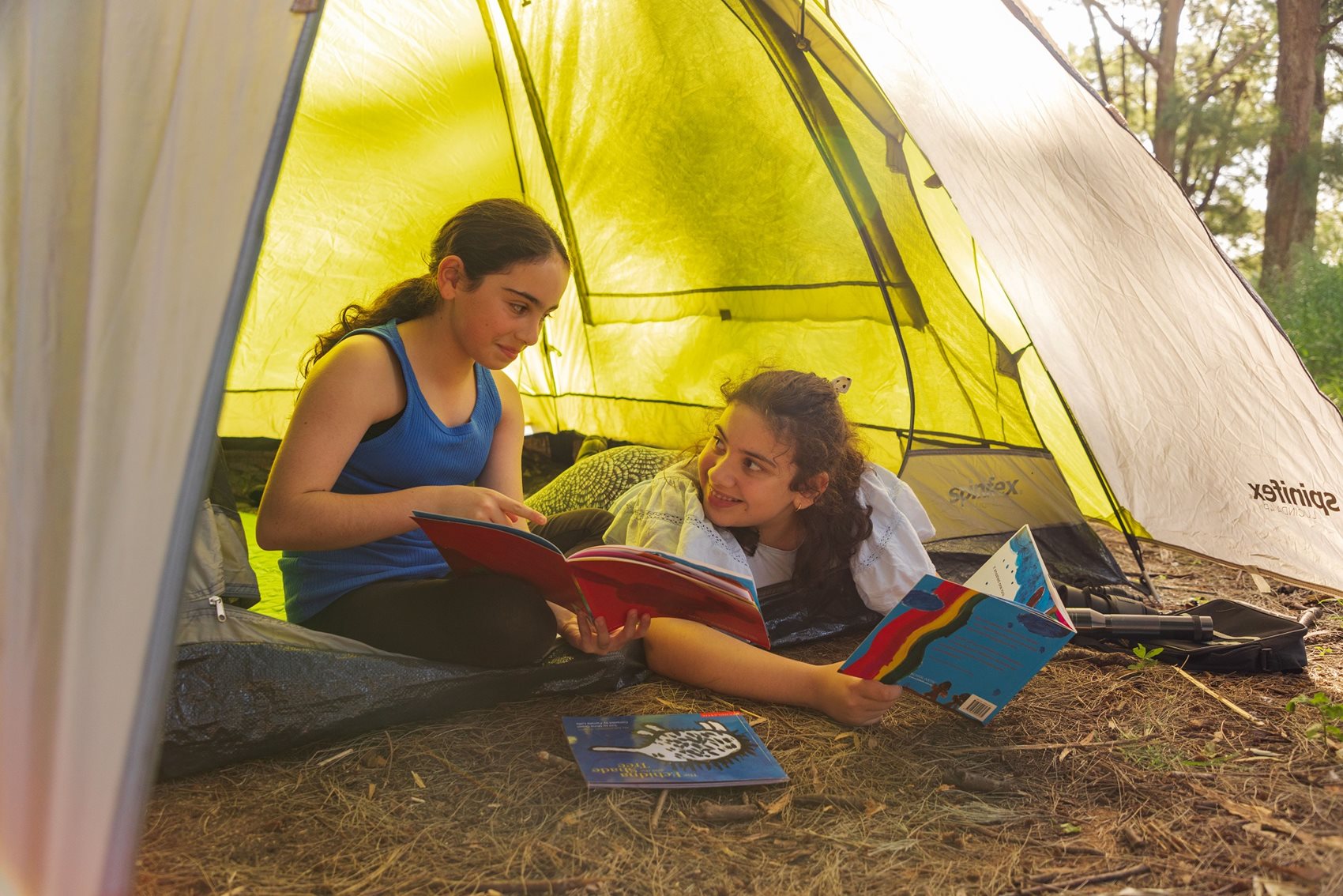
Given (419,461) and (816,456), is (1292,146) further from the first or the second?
(419,461)

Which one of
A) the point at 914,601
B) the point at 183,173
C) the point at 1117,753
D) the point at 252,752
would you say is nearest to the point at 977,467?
the point at 1117,753

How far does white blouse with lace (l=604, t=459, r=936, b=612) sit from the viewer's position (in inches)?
69.4

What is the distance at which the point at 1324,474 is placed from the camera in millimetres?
2053

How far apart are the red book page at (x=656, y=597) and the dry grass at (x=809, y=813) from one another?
8.2 inches

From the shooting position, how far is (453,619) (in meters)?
1.55

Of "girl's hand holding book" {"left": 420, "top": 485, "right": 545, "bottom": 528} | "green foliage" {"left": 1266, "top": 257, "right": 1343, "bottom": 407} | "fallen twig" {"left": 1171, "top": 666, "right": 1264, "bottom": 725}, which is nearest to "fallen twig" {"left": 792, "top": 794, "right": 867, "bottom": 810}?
"girl's hand holding book" {"left": 420, "top": 485, "right": 545, "bottom": 528}

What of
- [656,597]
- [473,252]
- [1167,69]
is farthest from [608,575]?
[1167,69]

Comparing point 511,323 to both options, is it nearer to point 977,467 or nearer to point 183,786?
point 183,786

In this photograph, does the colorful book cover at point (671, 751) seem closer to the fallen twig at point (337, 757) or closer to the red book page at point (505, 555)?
the red book page at point (505, 555)

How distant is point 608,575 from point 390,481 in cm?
46

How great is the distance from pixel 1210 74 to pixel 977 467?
8137mm

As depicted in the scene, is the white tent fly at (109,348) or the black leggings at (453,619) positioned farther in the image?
the black leggings at (453,619)

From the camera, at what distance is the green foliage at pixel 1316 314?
557 centimetres

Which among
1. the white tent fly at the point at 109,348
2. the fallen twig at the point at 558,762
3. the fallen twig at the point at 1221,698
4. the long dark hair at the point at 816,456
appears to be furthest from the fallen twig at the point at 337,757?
the fallen twig at the point at 1221,698
